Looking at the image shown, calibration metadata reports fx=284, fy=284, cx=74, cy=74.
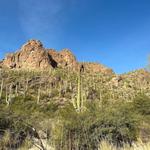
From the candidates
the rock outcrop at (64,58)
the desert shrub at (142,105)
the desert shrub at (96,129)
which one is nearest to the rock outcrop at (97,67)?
the rock outcrop at (64,58)

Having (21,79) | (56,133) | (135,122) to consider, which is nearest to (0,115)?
(56,133)

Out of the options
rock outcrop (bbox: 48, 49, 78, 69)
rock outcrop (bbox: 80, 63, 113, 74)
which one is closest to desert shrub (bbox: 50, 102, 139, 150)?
rock outcrop (bbox: 48, 49, 78, 69)

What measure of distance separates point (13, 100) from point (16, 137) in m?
24.4

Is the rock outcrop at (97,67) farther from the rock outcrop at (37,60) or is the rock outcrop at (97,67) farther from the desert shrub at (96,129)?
the desert shrub at (96,129)

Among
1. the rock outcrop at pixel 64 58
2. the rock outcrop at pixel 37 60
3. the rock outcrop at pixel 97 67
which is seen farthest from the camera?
the rock outcrop at pixel 97 67

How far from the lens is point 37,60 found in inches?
2982

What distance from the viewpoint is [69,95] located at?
40.4m

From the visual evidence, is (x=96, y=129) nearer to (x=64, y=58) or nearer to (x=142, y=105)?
(x=142, y=105)

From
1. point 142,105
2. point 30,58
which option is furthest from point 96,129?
point 30,58

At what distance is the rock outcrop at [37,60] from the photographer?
2987 inches

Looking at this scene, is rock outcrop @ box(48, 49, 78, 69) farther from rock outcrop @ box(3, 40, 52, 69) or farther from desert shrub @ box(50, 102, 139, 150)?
desert shrub @ box(50, 102, 139, 150)

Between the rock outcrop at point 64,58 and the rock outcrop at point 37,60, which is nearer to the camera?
the rock outcrop at point 37,60

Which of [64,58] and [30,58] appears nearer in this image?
[30,58]

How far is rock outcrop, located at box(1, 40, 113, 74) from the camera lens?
2987 inches
